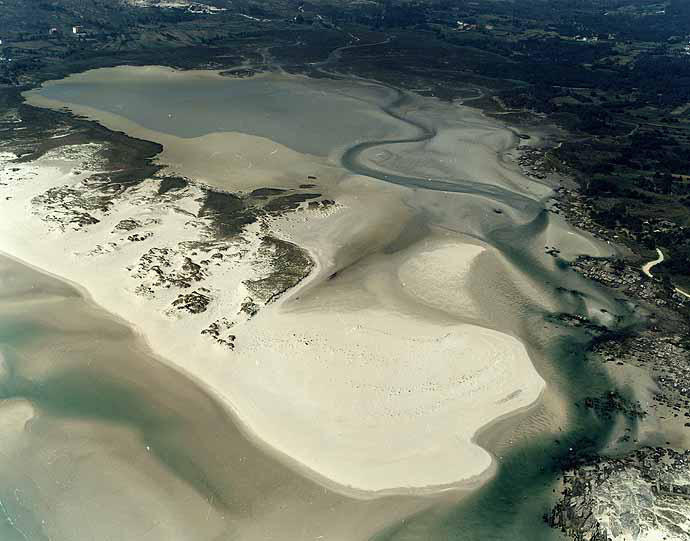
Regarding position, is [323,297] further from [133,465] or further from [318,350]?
[133,465]

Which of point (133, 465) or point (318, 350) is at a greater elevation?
point (318, 350)

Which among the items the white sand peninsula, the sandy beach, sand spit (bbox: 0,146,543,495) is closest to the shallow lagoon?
the sandy beach

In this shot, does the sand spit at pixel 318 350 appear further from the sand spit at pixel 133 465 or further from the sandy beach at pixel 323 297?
the sand spit at pixel 133 465

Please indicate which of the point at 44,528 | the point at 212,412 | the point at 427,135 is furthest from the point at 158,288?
the point at 427,135

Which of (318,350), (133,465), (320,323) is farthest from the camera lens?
(320,323)

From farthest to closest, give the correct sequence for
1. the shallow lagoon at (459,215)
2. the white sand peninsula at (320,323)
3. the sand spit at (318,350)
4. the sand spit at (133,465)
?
the white sand peninsula at (320,323) → the sand spit at (318,350) → the shallow lagoon at (459,215) → the sand spit at (133,465)

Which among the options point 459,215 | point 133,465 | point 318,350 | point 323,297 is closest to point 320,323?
point 318,350

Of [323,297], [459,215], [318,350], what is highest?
[459,215]

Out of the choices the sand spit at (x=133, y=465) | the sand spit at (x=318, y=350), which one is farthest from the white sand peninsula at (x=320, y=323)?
the sand spit at (x=133, y=465)

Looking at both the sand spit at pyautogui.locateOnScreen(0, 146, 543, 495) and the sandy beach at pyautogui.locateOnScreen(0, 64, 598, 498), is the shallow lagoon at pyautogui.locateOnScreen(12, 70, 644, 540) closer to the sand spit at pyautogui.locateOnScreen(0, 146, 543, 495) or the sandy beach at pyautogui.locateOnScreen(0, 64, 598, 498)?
the sandy beach at pyautogui.locateOnScreen(0, 64, 598, 498)
